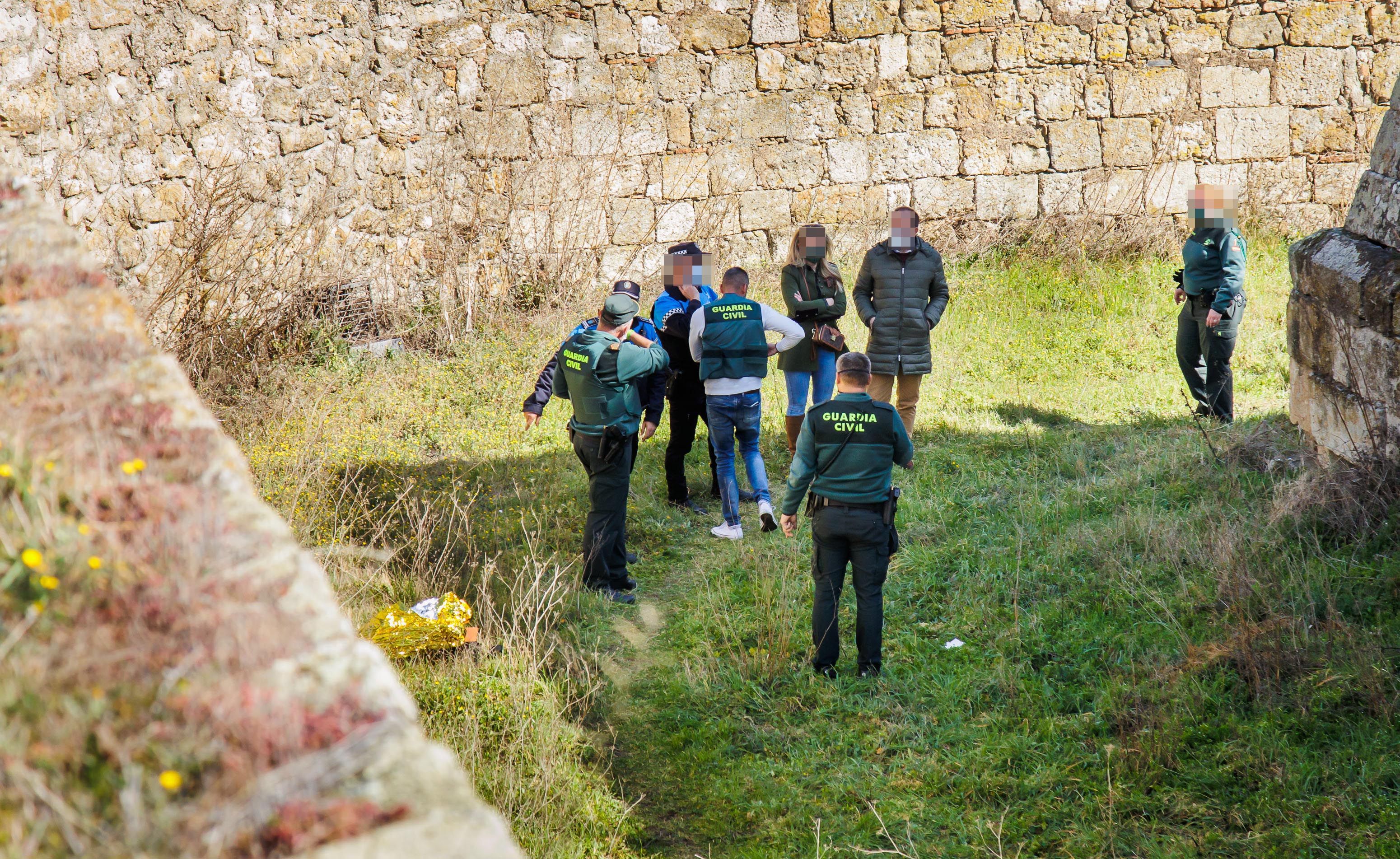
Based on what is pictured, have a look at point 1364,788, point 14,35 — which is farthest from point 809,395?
point 14,35

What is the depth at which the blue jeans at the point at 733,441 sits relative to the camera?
6270 mm

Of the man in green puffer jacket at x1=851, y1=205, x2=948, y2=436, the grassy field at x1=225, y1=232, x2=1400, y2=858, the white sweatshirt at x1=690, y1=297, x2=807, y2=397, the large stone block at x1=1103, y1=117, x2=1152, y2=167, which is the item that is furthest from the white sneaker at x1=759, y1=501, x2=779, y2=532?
the large stone block at x1=1103, y1=117, x2=1152, y2=167

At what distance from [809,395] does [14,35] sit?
262 inches

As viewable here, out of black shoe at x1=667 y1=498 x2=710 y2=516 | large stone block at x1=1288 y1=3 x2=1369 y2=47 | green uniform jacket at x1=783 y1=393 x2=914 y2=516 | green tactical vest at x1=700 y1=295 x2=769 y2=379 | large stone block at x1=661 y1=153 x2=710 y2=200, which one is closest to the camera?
green uniform jacket at x1=783 y1=393 x2=914 y2=516

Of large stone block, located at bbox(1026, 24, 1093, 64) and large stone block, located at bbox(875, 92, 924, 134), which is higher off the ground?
large stone block, located at bbox(1026, 24, 1093, 64)

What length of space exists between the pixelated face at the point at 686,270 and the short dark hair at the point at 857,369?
2123 millimetres

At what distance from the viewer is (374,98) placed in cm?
948

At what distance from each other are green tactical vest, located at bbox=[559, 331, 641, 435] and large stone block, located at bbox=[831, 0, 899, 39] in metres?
5.94

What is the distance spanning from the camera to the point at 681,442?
6.83m

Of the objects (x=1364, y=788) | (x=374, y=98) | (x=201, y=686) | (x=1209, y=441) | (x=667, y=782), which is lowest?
(x=667, y=782)

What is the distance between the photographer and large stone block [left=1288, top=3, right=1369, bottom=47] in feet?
32.5

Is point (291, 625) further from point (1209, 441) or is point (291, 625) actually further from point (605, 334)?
point (1209, 441)

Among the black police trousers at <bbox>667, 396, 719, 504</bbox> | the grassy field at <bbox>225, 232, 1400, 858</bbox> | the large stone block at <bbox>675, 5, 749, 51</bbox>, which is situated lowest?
the grassy field at <bbox>225, 232, 1400, 858</bbox>

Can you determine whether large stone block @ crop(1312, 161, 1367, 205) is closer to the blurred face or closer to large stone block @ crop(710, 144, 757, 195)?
large stone block @ crop(710, 144, 757, 195)
